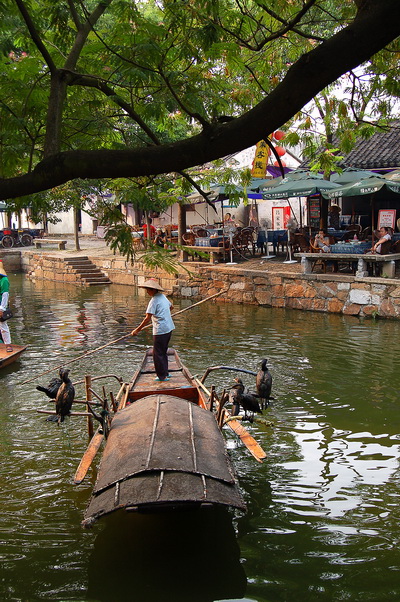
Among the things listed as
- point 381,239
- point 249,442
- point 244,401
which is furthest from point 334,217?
point 249,442

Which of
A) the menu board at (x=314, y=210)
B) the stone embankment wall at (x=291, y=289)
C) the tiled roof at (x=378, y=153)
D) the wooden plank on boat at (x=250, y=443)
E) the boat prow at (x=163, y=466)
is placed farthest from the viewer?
the menu board at (x=314, y=210)

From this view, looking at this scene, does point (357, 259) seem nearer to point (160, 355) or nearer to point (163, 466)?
point (160, 355)

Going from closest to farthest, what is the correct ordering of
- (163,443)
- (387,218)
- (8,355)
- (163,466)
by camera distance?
1. (163,466)
2. (163,443)
3. (8,355)
4. (387,218)

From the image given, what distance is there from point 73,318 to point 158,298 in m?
9.65

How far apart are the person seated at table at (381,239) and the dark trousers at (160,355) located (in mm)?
9059

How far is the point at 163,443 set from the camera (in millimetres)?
5227

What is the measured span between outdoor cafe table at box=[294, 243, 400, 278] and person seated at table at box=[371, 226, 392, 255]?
0.28m

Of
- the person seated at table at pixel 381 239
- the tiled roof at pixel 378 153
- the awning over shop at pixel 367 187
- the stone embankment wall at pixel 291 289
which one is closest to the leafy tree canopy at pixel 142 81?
the stone embankment wall at pixel 291 289

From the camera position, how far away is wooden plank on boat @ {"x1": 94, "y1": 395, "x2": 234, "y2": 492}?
4.91 meters

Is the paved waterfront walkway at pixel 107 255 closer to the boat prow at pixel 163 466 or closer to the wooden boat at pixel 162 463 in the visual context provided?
the wooden boat at pixel 162 463

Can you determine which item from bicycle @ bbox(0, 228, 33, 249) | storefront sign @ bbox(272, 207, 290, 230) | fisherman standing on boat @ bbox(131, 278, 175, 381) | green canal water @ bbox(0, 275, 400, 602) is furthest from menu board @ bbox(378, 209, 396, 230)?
bicycle @ bbox(0, 228, 33, 249)

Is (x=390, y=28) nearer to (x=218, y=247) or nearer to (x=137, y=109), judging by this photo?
(x=137, y=109)

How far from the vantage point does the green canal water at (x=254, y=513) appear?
16.5 feet

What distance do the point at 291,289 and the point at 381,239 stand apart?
2.97 metres
